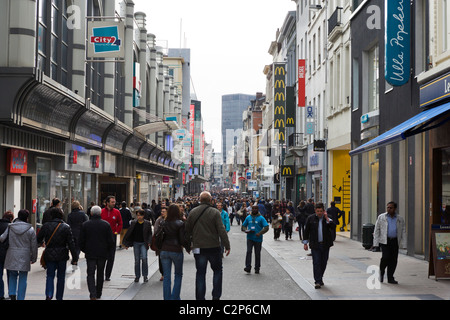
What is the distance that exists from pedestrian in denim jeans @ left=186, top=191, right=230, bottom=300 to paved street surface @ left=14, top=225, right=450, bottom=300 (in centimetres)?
118

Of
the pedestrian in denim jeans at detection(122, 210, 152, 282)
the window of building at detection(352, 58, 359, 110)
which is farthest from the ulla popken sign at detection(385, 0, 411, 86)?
the pedestrian in denim jeans at detection(122, 210, 152, 282)

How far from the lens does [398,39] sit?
17312mm

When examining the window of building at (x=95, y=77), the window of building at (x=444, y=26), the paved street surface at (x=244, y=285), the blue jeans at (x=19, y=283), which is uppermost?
the window of building at (x=95, y=77)

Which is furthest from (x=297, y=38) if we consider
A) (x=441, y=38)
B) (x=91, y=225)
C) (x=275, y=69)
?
(x=91, y=225)

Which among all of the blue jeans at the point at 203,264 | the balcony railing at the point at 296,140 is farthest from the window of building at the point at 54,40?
the balcony railing at the point at 296,140

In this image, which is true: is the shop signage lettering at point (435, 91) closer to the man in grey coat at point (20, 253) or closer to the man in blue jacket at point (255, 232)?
the man in blue jacket at point (255, 232)

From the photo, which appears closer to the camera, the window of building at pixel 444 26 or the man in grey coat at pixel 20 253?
→ the man in grey coat at pixel 20 253

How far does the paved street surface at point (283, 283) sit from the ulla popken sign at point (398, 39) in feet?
16.9

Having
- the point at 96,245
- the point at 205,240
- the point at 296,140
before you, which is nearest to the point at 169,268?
the point at 205,240

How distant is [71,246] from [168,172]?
56.5m

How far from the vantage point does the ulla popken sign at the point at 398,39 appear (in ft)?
56.4

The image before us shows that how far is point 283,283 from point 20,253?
546 cm

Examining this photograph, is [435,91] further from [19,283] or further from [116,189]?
[116,189]

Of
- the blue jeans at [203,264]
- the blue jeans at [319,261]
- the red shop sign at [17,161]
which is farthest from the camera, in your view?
the red shop sign at [17,161]
